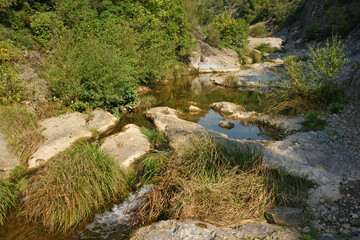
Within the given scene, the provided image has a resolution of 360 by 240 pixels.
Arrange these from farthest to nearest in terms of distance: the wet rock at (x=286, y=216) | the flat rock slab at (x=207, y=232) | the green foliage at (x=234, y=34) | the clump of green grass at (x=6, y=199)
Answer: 1. the green foliage at (x=234, y=34)
2. the clump of green grass at (x=6, y=199)
3. the wet rock at (x=286, y=216)
4. the flat rock slab at (x=207, y=232)

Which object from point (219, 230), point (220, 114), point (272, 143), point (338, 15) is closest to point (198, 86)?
point (220, 114)

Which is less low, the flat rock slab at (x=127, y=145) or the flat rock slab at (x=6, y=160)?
the flat rock slab at (x=6, y=160)

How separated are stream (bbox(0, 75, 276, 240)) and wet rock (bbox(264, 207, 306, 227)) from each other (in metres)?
2.99

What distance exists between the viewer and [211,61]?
31500mm

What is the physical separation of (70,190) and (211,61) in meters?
28.5

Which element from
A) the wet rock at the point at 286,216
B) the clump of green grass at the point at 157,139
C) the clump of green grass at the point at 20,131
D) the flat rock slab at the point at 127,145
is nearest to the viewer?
the wet rock at the point at 286,216

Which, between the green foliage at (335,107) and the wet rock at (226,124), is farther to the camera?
the wet rock at (226,124)

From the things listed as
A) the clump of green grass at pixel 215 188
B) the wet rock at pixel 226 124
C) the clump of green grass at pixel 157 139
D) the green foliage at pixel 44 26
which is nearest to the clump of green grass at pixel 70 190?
the clump of green grass at pixel 215 188

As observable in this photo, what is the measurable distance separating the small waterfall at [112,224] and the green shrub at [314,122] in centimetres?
730

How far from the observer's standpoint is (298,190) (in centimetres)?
542

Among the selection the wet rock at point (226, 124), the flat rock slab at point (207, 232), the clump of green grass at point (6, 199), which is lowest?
the wet rock at point (226, 124)

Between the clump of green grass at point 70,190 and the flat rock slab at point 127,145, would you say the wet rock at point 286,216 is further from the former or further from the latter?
the flat rock slab at point 127,145

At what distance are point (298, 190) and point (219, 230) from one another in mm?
2458

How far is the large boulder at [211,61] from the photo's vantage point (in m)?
30.6
